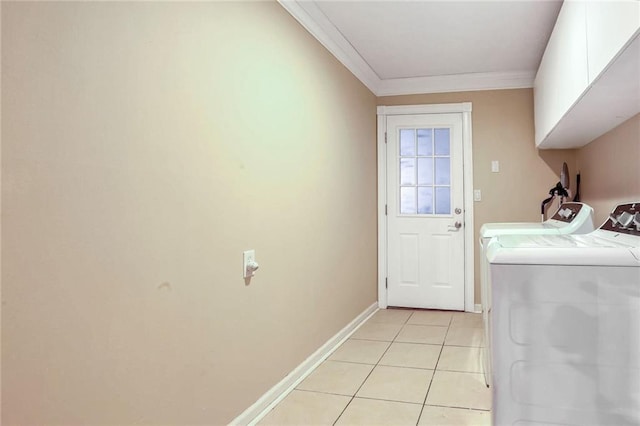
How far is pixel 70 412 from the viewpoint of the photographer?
1254mm

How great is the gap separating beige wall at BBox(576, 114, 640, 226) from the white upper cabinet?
73 mm

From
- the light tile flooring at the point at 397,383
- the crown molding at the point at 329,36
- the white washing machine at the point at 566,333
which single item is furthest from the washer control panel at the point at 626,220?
the crown molding at the point at 329,36

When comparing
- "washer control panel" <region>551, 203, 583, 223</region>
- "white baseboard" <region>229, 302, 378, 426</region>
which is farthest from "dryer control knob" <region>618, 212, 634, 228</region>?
"white baseboard" <region>229, 302, 378, 426</region>

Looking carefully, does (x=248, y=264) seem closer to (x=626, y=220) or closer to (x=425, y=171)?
(x=626, y=220)

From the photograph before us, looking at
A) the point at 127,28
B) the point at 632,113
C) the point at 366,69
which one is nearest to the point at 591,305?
the point at 632,113

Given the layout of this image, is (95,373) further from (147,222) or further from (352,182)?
(352,182)

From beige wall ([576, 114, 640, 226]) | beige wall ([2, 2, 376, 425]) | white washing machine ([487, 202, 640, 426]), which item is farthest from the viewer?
beige wall ([576, 114, 640, 226])

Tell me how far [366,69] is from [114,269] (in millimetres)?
3136

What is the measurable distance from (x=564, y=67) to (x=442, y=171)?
2.10 m

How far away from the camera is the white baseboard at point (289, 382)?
7.13 ft

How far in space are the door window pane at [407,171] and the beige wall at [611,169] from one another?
1.41 metres

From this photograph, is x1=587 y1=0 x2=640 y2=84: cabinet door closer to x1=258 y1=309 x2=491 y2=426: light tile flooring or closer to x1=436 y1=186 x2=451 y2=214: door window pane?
x1=258 y1=309 x2=491 y2=426: light tile flooring

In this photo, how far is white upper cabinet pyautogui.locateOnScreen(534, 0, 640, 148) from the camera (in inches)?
57.4

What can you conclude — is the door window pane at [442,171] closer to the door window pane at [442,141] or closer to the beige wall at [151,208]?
the door window pane at [442,141]
